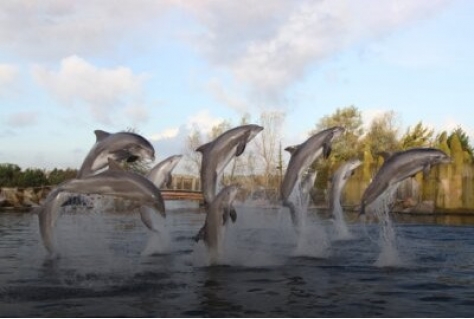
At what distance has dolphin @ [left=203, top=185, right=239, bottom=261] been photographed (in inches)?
506

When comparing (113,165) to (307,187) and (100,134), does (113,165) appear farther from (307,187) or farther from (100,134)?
(307,187)

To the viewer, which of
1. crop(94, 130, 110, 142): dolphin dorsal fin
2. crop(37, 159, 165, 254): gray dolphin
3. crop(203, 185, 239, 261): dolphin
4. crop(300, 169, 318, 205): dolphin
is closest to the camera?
crop(37, 159, 165, 254): gray dolphin

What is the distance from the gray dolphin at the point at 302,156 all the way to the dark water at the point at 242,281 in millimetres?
1662

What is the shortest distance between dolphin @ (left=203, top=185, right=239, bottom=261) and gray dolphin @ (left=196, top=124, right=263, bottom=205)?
1.95 ft

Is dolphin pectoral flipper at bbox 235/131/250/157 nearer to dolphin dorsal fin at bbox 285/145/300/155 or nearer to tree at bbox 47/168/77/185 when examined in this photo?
dolphin dorsal fin at bbox 285/145/300/155

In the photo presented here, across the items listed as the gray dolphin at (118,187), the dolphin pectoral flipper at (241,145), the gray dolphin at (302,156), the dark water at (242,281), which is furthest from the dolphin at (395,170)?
the gray dolphin at (118,187)

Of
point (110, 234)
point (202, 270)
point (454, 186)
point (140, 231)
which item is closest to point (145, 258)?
point (202, 270)

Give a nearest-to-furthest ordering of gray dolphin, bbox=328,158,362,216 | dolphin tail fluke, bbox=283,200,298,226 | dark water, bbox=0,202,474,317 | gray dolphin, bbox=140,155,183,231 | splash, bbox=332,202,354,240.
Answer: dark water, bbox=0,202,474,317, dolphin tail fluke, bbox=283,200,298,226, gray dolphin, bbox=140,155,183,231, gray dolphin, bbox=328,158,362,216, splash, bbox=332,202,354,240

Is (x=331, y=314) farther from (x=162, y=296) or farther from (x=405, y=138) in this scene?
(x=405, y=138)

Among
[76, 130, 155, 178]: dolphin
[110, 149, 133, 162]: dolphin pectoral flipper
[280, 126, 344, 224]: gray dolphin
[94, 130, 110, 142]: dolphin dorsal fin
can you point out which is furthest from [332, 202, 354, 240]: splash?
[94, 130, 110, 142]: dolphin dorsal fin

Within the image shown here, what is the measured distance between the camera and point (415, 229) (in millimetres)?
26125

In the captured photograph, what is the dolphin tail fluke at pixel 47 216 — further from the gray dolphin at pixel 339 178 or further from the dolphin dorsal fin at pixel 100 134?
the gray dolphin at pixel 339 178

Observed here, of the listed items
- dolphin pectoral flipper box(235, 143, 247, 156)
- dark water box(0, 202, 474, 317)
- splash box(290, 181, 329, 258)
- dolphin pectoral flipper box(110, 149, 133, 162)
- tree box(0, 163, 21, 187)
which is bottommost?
dark water box(0, 202, 474, 317)

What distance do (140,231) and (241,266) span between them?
12.7 meters
